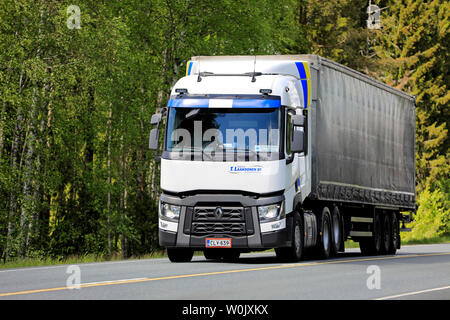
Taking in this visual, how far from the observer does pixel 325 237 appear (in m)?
23.5

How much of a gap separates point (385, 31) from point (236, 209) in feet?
141

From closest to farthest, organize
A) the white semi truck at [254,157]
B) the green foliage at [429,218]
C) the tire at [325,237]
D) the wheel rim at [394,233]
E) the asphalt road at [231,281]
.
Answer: the asphalt road at [231,281]
the white semi truck at [254,157]
the tire at [325,237]
the wheel rim at [394,233]
the green foliage at [429,218]

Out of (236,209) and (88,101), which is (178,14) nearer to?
(88,101)

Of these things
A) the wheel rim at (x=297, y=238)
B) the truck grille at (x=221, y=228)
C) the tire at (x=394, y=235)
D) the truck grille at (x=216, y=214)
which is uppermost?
the truck grille at (x=216, y=214)

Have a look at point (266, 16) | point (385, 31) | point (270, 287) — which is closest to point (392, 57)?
point (385, 31)

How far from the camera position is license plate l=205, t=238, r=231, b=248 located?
64.7 feet

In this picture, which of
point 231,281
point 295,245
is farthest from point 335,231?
point 231,281

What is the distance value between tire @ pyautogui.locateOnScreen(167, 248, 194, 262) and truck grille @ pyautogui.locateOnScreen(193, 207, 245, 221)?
184cm

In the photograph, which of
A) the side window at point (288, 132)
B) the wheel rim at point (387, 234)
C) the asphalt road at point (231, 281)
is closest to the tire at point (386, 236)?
the wheel rim at point (387, 234)

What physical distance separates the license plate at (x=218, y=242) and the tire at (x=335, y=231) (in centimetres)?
480

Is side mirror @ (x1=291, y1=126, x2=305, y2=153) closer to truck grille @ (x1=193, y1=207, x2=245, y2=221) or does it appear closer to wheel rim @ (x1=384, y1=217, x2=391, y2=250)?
truck grille @ (x1=193, y1=207, x2=245, y2=221)

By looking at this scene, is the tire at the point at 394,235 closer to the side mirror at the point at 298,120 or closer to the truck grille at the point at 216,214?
the side mirror at the point at 298,120

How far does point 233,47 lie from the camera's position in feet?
121

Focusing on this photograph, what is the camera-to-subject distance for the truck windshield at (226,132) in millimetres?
19734
